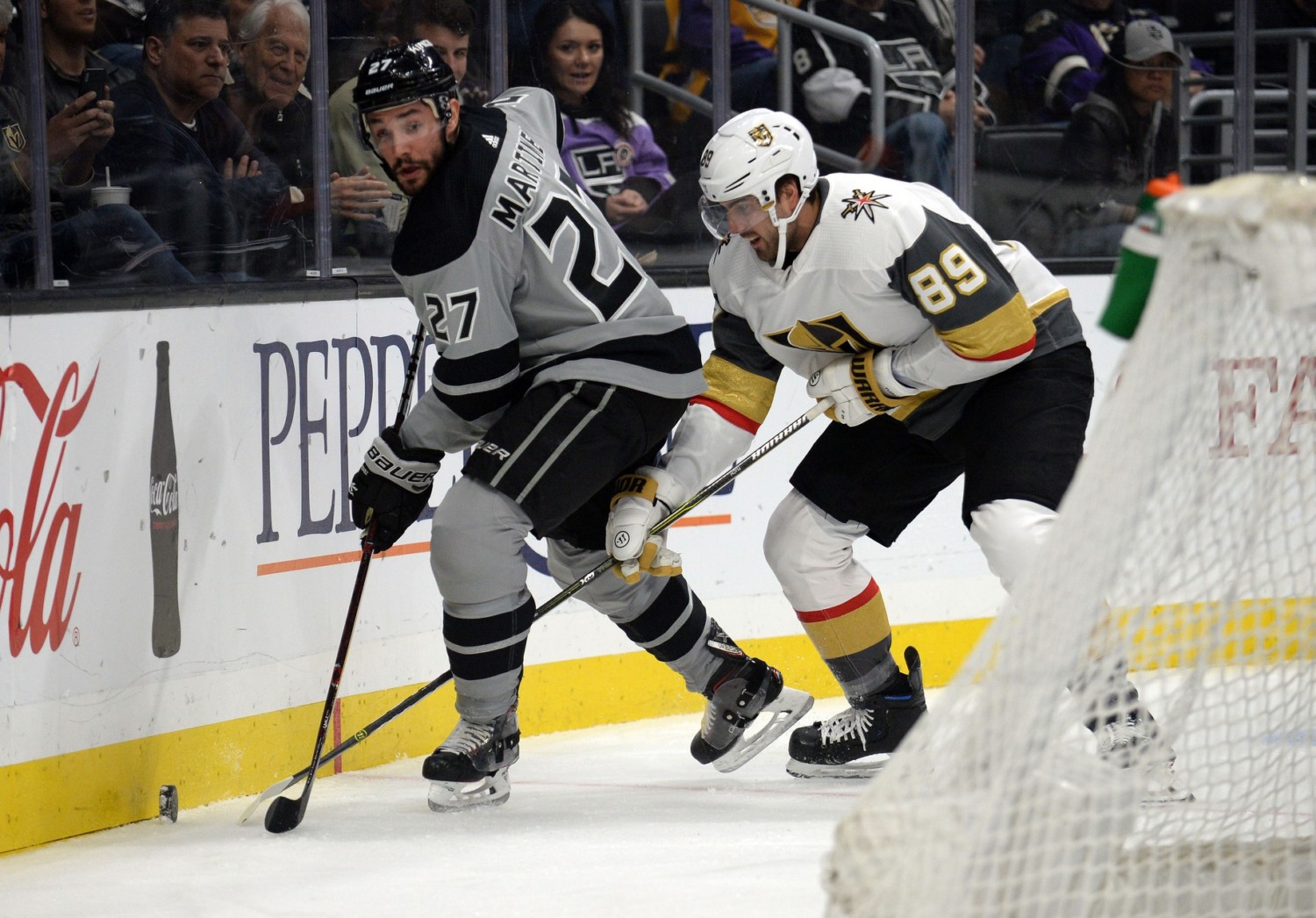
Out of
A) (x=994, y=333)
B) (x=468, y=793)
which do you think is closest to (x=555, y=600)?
(x=468, y=793)

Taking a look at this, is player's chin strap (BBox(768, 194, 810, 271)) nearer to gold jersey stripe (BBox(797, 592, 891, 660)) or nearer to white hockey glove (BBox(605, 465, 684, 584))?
white hockey glove (BBox(605, 465, 684, 584))

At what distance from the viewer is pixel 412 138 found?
277cm

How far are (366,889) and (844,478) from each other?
1148 mm

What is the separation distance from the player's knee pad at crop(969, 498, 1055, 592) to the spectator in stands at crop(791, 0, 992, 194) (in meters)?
1.86

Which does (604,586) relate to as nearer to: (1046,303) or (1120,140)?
(1046,303)

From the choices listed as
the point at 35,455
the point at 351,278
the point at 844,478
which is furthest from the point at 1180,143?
the point at 35,455

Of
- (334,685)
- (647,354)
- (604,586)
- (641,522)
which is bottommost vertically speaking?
(334,685)

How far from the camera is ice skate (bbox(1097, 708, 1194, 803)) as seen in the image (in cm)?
182

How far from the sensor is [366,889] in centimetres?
253

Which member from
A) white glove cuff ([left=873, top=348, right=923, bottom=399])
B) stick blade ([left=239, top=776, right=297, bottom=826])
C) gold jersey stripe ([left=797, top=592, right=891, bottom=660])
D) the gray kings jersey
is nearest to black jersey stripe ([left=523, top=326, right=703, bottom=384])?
the gray kings jersey

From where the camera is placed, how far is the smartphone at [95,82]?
3.12 metres

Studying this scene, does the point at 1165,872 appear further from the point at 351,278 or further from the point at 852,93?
the point at 852,93

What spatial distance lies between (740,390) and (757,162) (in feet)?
1.63

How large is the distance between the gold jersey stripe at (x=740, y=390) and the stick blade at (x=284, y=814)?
40.0 inches
